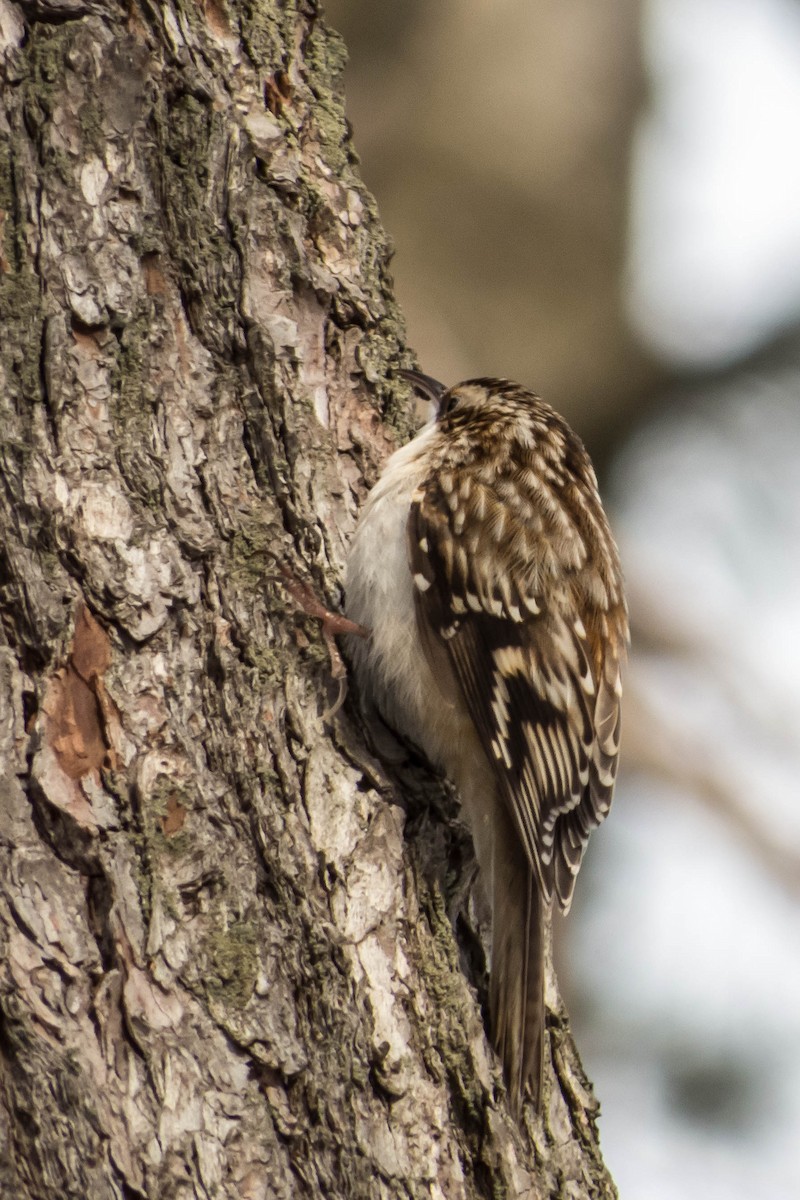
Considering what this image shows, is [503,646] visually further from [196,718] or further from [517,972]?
[196,718]

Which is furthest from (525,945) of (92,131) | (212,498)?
(92,131)

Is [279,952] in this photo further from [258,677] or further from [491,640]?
[491,640]

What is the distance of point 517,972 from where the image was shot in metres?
1.97

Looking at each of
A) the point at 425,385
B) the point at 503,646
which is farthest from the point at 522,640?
the point at 425,385

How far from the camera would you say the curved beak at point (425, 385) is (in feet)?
7.88

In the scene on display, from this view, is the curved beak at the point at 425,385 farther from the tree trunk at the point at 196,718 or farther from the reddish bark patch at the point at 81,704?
the reddish bark patch at the point at 81,704

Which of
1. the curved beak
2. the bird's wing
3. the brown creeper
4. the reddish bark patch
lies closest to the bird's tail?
the brown creeper

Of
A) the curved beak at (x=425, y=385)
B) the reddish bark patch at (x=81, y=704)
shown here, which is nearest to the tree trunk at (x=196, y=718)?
the reddish bark patch at (x=81, y=704)

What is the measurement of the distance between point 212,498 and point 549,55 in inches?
111

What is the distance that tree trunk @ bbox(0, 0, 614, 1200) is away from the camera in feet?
5.01

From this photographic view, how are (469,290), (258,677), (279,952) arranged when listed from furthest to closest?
(469,290) < (258,677) < (279,952)

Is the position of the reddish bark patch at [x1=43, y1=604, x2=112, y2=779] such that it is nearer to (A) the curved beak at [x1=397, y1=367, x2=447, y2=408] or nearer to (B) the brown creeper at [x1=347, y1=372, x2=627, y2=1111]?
(B) the brown creeper at [x1=347, y1=372, x2=627, y2=1111]

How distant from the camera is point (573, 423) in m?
4.32

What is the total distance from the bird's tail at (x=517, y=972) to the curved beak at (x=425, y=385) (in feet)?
2.70
